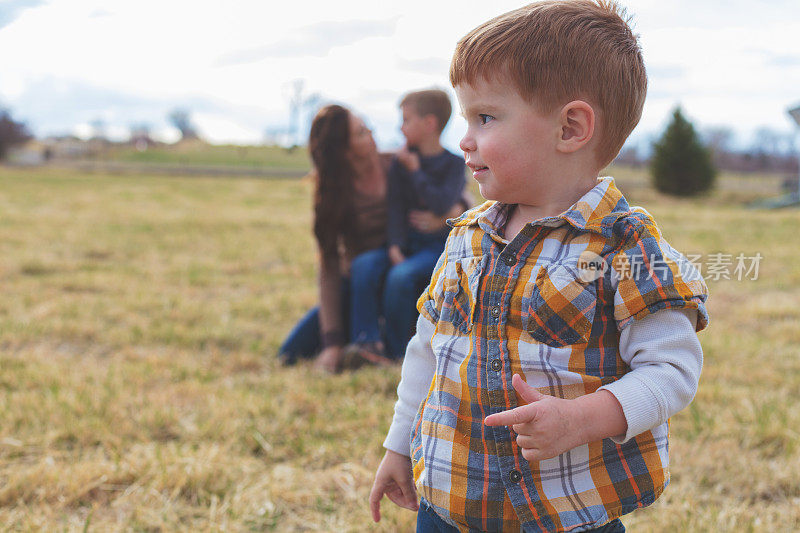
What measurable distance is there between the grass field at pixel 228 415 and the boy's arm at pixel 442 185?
3.16 feet

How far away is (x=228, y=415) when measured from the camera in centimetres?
299

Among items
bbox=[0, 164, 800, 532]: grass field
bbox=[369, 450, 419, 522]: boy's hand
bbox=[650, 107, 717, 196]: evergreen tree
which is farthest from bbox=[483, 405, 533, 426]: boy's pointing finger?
bbox=[650, 107, 717, 196]: evergreen tree

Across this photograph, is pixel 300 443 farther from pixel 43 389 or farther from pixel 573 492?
pixel 573 492

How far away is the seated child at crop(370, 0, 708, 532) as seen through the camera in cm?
113

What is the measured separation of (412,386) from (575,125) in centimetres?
62

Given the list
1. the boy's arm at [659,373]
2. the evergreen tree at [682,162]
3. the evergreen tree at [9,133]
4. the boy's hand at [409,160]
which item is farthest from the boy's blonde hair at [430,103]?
the evergreen tree at [9,133]

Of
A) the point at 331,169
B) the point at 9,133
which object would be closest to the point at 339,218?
the point at 331,169

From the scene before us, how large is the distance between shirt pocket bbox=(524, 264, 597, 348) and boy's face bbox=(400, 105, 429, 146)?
268 centimetres

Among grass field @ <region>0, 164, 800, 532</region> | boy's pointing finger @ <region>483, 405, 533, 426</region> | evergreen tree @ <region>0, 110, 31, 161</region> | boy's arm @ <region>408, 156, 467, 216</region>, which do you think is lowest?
grass field @ <region>0, 164, 800, 532</region>

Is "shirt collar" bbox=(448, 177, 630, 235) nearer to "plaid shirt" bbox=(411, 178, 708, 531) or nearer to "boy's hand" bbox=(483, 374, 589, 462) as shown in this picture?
"plaid shirt" bbox=(411, 178, 708, 531)

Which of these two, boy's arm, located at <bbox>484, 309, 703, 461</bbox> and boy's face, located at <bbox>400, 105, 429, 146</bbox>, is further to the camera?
boy's face, located at <bbox>400, 105, 429, 146</bbox>

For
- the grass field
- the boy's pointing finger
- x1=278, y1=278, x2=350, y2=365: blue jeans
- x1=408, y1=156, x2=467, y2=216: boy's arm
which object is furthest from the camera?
x1=278, y1=278, x2=350, y2=365: blue jeans

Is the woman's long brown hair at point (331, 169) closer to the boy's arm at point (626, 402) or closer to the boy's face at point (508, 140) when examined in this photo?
the boy's face at point (508, 140)

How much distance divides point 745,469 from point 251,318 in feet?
11.1
